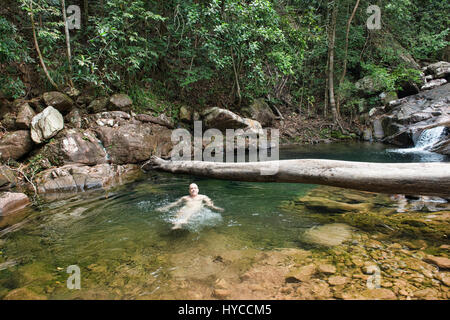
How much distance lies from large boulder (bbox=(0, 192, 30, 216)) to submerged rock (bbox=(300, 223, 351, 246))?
509cm

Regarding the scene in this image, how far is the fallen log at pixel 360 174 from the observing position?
263cm

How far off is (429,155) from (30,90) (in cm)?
1266

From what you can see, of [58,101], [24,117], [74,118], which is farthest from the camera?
[74,118]

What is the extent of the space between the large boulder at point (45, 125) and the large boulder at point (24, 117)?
0.46 feet

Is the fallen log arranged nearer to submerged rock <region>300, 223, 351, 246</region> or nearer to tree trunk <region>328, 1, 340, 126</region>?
submerged rock <region>300, 223, 351, 246</region>

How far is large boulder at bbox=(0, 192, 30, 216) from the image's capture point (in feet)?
14.1

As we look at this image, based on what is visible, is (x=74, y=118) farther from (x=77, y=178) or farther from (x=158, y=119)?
(x=158, y=119)

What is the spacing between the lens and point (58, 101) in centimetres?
675

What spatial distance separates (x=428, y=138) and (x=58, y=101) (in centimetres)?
1292

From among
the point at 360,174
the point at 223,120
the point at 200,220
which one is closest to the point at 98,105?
the point at 223,120

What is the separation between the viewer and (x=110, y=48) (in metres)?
7.16

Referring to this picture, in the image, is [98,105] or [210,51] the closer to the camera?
[98,105]

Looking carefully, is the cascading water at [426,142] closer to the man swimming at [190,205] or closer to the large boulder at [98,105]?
the man swimming at [190,205]
